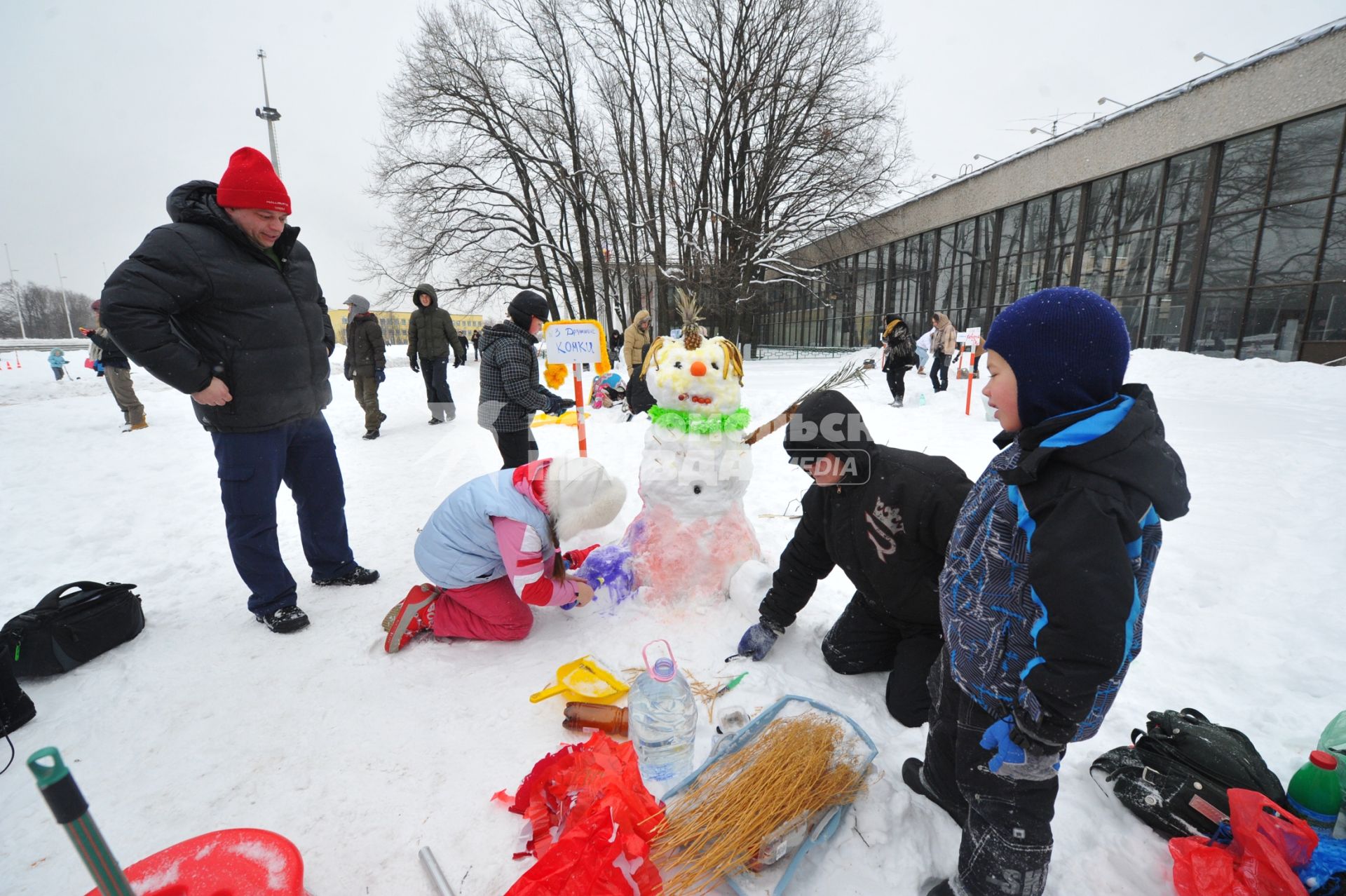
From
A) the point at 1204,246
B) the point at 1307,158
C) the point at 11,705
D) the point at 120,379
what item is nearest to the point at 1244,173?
the point at 1307,158

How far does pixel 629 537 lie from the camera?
312cm

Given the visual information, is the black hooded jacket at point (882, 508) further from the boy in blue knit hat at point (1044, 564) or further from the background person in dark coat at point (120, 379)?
the background person in dark coat at point (120, 379)

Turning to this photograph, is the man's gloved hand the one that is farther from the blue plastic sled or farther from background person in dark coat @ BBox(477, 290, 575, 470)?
background person in dark coat @ BBox(477, 290, 575, 470)

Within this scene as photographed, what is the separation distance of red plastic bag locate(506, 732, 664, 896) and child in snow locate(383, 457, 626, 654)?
0.91 metres

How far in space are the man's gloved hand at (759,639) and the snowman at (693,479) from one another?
422 millimetres

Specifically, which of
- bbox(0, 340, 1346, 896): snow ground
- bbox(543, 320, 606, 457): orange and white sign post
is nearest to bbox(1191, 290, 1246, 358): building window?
bbox(0, 340, 1346, 896): snow ground

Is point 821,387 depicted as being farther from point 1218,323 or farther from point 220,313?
point 1218,323

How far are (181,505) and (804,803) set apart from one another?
5.47 m

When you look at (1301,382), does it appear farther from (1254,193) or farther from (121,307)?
(121,307)

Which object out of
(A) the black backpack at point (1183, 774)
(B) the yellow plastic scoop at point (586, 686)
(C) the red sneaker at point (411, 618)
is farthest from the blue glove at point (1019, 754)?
(C) the red sneaker at point (411, 618)

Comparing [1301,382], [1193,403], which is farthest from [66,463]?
[1301,382]

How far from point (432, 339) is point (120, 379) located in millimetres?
4029

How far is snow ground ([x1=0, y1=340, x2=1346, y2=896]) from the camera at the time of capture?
5.26 ft

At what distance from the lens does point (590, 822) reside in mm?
1340
